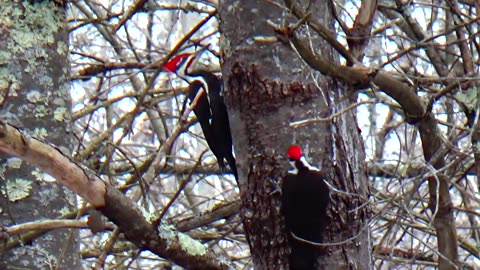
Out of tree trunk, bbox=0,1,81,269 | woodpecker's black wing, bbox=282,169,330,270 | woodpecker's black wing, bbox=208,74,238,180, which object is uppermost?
woodpecker's black wing, bbox=208,74,238,180

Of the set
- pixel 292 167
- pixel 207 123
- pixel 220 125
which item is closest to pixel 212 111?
pixel 207 123

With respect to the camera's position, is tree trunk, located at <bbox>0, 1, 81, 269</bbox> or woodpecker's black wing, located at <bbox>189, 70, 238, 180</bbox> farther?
woodpecker's black wing, located at <bbox>189, 70, 238, 180</bbox>

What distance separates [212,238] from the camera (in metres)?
3.95

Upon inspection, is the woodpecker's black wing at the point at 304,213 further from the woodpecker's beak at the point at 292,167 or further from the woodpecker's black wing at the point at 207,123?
the woodpecker's black wing at the point at 207,123

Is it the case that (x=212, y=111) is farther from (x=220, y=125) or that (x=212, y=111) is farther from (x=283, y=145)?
(x=283, y=145)

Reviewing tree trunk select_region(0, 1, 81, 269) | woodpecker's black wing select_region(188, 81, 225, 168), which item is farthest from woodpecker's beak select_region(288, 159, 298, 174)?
woodpecker's black wing select_region(188, 81, 225, 168)

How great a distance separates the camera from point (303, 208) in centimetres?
254

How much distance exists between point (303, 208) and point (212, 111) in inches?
51.5

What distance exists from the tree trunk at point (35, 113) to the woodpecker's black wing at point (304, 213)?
64 centimetres

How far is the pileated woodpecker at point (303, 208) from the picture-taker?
2.46m

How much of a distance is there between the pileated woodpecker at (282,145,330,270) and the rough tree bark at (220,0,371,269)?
31 mm

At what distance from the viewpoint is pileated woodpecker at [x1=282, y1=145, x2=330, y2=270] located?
2.46 metres

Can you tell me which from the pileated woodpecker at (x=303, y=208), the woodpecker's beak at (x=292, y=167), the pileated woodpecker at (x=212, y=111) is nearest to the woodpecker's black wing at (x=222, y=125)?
the pileated woodpecker at (x=212, y=111)

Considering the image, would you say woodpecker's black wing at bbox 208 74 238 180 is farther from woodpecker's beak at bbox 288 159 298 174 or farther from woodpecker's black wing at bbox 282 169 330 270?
woodpecker's beak at bbox 288 159 298 174
